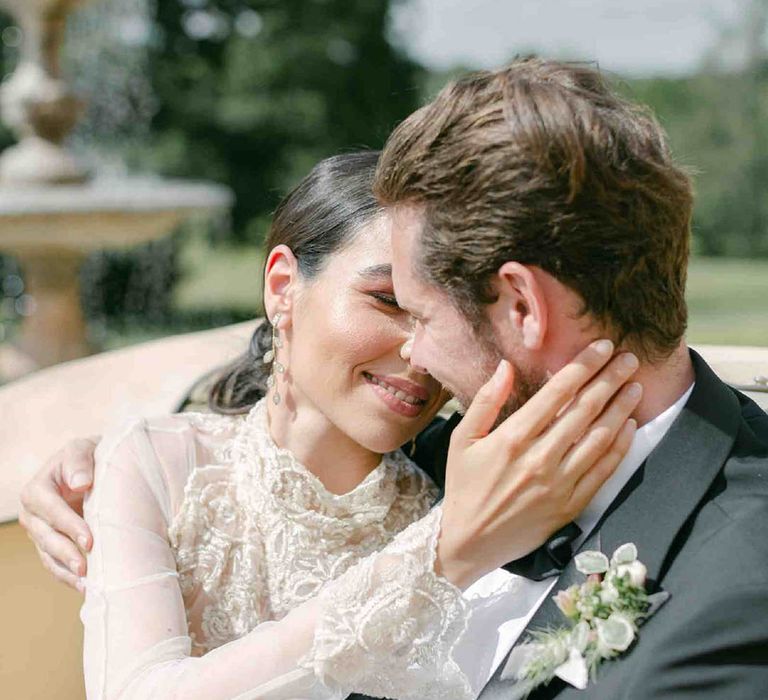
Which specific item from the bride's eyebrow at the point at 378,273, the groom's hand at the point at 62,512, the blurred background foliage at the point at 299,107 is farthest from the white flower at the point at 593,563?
the blurred background foliage at the point at 299,107

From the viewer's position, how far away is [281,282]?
2869mm

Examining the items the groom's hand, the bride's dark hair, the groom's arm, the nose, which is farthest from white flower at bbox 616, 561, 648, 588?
the groom's hand

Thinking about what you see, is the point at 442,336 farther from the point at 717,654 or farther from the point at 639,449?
the point at 717,654

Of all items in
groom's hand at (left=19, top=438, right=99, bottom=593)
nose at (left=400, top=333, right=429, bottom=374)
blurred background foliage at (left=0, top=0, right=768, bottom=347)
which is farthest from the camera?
blurred background foliage at (left=0, top=0, right=768, bottom=347)

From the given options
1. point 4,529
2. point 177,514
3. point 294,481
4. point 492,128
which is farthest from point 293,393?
point 492,128

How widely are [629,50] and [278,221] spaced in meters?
20.4

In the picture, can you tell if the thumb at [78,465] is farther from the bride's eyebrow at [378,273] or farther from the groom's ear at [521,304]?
the groom's ear at [521,304]

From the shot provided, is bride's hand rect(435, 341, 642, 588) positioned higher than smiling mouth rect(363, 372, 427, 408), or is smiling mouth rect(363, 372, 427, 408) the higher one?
bride's hand rect(435, 341, 642, 588)

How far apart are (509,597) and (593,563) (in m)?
0.37

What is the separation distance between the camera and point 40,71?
1045 centimetres

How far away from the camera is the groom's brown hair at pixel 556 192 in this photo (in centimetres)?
193

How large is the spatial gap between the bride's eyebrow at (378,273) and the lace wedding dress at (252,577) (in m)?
0.50

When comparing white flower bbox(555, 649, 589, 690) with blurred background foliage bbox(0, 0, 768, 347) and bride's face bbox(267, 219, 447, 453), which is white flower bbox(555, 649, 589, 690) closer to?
bride's face bbox(267, 219, 447, 453)

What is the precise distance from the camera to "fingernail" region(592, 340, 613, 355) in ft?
6.61
